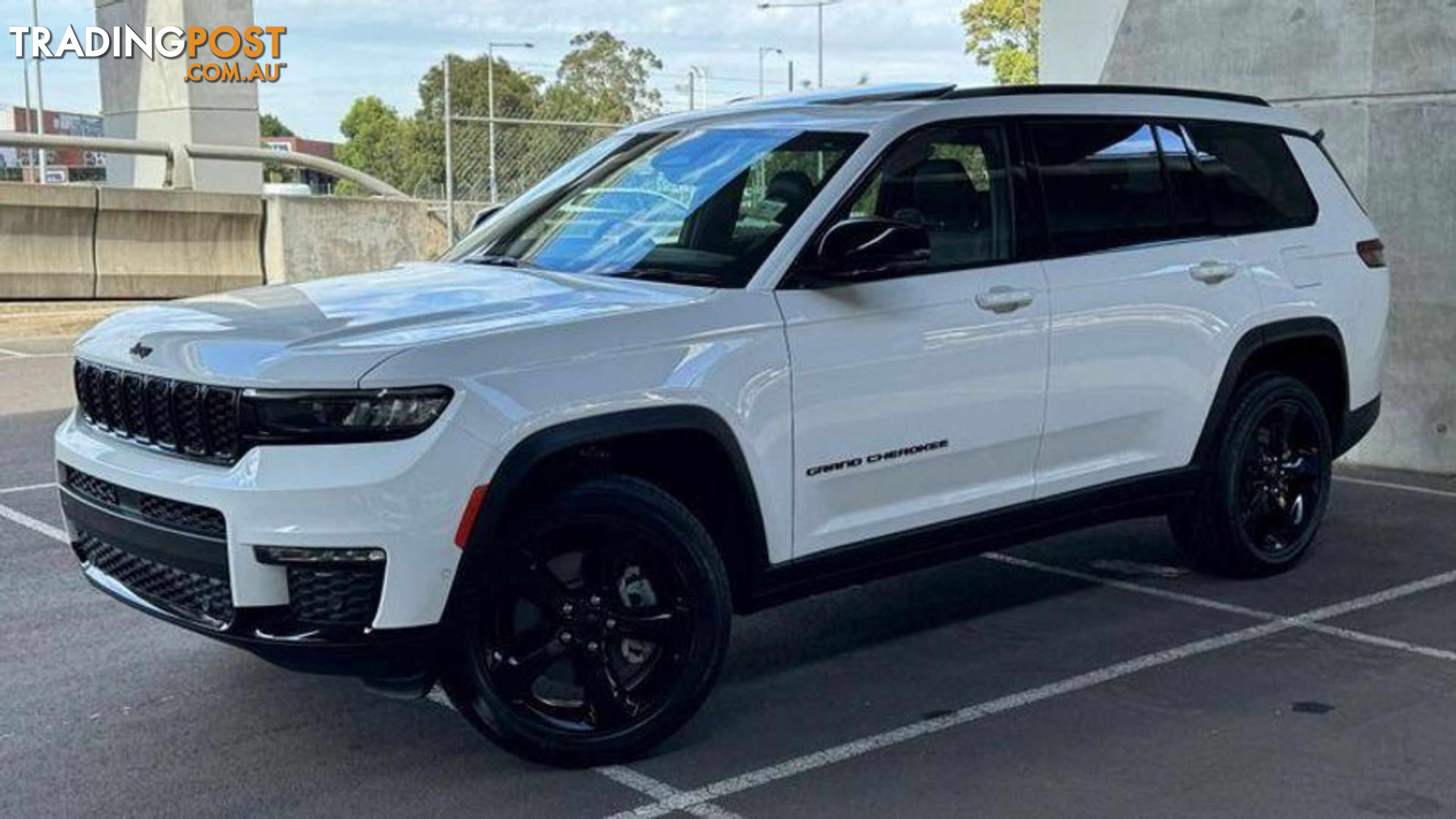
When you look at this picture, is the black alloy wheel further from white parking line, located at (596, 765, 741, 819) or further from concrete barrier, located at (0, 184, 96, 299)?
concrete barrier, located at (0, 184, 96, 299)

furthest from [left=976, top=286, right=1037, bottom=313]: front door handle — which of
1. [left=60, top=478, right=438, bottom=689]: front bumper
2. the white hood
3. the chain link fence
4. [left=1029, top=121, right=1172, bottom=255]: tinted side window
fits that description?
the chain link fence

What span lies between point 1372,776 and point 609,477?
231 centimetres

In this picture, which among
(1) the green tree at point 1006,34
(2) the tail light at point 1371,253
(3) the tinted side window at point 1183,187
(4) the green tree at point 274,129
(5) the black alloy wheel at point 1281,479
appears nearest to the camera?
(3) the tinted side window at point 1183,187

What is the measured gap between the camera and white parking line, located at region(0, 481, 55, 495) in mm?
8508

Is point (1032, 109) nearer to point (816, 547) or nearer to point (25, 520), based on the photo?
point (816, 547)

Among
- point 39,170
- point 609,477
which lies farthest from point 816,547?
point 39,170

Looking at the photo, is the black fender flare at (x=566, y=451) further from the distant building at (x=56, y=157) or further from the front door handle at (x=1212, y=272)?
the distant building at (x=56, y=157)

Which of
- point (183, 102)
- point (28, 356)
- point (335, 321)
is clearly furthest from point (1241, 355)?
point (183, 102)

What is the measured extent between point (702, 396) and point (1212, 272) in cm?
251

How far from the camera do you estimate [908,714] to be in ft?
16.8

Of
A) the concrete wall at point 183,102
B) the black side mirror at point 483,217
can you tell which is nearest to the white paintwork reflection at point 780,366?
the black side mirror at point 483,217

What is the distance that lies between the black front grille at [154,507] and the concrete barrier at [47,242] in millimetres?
12317

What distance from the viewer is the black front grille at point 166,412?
426 centimetres

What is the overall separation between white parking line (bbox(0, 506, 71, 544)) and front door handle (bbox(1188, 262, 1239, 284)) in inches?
198
